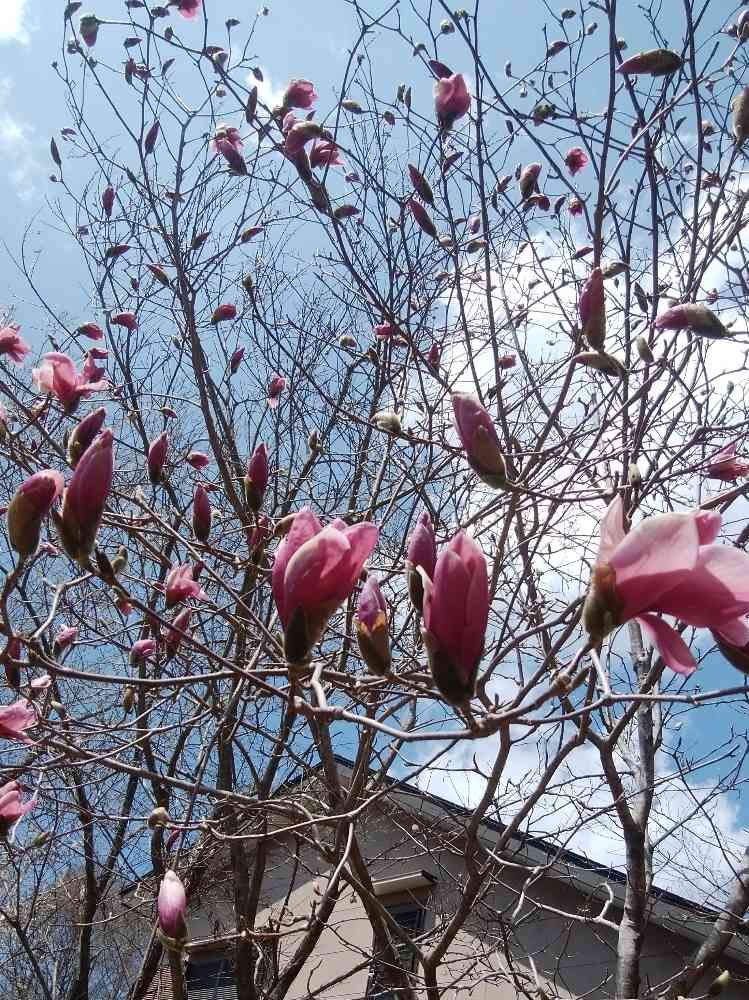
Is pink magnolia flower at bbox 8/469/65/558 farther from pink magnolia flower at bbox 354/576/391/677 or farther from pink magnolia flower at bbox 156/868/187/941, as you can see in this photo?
pink magnolia flower at bbox 156/868/187/941

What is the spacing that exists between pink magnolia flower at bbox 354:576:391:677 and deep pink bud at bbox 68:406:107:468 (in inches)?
32.6

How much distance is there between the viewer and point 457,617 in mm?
823

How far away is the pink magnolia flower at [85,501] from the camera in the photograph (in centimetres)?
112

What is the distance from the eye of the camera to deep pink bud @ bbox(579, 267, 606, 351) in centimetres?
138

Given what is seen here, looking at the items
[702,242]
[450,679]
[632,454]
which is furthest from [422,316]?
[450,679]

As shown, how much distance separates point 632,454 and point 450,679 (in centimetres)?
115

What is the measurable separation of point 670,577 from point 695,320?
72 cm

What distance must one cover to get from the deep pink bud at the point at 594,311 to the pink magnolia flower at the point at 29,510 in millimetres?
927

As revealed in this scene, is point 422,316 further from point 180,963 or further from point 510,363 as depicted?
point 180,963

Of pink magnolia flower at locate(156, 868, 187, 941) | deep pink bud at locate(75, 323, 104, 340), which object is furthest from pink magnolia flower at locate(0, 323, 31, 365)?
pink magnolia flower at locate(156, 868, 187, 941)

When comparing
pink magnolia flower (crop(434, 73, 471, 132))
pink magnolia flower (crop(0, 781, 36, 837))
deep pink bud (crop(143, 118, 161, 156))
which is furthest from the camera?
deep pink bud (crop(143, 118, 161, 156))

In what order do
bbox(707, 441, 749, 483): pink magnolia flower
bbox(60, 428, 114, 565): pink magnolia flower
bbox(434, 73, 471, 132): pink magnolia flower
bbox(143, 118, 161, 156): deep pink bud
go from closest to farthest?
bbox(60, 428, 114, 565): pink magnolia flower
bbox(707, 441, 749, 483): pink magnolia flower
bbox(434, 73, 471, 132): pink magnolia flower
bbox(143, 118, 161, 156): deep pink bud

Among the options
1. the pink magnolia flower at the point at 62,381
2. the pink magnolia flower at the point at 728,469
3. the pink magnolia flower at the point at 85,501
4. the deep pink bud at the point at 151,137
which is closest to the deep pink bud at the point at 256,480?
the pink magnolia flower at the point at 62,381

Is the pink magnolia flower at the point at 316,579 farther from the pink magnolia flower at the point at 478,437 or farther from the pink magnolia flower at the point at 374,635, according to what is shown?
the pink magnolia flower at the point at 478,437
